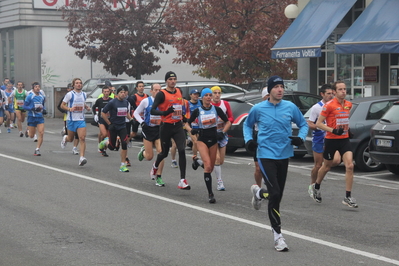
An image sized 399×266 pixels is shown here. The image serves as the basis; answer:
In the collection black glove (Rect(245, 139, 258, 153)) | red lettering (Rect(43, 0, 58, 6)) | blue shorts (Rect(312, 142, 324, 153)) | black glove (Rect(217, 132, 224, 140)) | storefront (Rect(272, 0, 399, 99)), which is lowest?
blue shorts (Rect(312, 142, 324, 153))

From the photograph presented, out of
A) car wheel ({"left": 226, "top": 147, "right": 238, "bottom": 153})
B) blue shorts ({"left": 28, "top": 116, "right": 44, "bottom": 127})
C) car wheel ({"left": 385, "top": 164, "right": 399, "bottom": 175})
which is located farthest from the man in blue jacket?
blue shorts ({"left": 28, "top": 116, "right": 44, "bottom": 127})

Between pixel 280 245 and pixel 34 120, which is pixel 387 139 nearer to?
pixel 280 245

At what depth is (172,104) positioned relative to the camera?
1166 centimetres

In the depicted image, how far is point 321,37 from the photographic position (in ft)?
72.1

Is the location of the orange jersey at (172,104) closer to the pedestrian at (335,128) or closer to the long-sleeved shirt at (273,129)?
the pedestrian at (335,128)

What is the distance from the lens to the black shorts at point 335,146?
10297 mm

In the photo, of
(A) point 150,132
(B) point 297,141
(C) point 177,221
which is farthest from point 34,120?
(B) point 297,141

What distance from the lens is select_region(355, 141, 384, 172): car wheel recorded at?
14211 mm

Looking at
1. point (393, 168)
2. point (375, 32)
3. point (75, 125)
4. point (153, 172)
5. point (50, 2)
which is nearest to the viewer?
point (153, 172)

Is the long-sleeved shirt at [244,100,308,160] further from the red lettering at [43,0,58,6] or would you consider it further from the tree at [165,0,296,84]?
the red lettering at [43,0,58,6]

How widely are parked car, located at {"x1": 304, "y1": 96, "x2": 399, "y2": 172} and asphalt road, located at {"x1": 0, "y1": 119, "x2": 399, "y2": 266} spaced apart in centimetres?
29

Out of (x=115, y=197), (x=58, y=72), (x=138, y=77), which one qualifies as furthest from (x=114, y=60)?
(x=115, y=197)

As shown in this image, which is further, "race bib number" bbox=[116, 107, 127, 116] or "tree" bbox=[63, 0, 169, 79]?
"tree" bbox=[63, 0, 169, 79]

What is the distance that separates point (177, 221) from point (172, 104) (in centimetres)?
303
